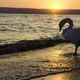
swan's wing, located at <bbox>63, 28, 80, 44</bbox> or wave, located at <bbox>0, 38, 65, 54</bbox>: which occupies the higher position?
swan's wing, located at <bbox>63, 28, 80, 44</bbox>

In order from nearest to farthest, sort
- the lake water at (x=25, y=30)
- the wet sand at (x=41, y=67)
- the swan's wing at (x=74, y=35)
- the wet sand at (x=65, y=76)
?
the wet sand at (x=65, y=76) → the wet sand at (x=41, y=67) → the swan's wing at (x=74, y=35) → the lake water at (x=25, y=30)

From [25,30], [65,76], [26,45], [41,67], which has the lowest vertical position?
[25,30]

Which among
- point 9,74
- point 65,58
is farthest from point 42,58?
point 9,74

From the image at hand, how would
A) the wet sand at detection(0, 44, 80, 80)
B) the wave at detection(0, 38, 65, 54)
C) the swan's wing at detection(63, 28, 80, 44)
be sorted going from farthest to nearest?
1. the wave at detection(0, 38, 65, 54)
2. the swan's wing at detection(63, 28, 80, 44)
3. the wet sand at detection(0, 44, 80, 80)

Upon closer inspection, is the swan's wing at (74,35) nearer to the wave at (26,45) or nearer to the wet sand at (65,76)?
the wave at (26,45)

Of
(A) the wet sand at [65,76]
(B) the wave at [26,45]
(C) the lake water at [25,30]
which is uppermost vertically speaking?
(A) the wet sand at [65,76]

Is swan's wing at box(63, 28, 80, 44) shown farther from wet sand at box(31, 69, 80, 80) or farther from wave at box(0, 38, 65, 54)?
wet sand at box(31, 69, 80, 80)

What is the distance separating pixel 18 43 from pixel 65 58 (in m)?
5.84

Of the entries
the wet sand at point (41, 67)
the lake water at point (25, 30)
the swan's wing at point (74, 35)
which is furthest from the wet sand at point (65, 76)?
the lake water at point (25, 30)

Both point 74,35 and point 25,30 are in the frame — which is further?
point 25,30

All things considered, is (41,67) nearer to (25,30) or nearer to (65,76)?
(65,76)

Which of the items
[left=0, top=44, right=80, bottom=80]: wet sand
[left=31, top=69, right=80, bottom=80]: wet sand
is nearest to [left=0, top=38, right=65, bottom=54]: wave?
[left=0, top=44, right=80, bottom=80]: wet sand

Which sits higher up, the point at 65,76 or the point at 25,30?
the point at 65,76

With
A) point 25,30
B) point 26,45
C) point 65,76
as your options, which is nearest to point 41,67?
point 65,76
